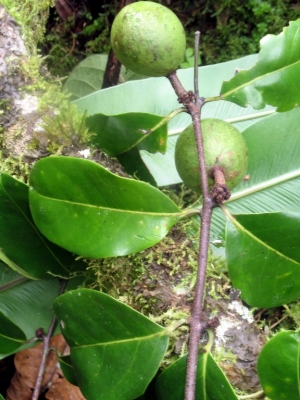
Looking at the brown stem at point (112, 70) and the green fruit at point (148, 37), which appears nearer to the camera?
the green fruit at point (148, 37)

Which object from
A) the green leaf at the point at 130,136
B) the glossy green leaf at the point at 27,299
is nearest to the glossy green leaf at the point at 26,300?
the glossy green leaf at the point at 27,299

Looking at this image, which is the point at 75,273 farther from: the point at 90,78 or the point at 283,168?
the point at 90,78

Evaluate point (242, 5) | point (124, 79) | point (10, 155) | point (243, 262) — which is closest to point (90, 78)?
point (124, 79)

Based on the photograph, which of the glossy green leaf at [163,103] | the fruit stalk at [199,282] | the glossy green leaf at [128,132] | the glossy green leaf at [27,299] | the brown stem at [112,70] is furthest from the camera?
the brown stem at [112,70]

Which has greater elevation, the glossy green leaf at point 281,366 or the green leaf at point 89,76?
the green leaf at point 89,76

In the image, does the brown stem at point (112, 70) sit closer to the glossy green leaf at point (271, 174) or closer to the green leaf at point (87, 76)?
the green leaf at point (87, 76)

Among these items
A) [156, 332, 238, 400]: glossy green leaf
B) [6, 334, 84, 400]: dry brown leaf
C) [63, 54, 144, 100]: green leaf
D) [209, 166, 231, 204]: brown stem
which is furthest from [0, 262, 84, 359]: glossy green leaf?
[63, 54, 144, 100]: green leaf

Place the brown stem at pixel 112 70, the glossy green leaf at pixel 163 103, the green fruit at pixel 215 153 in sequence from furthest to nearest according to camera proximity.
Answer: the brown stem at pixel 112 70 → the glossy green leaf at pixel 163 103 → the green fruit at pixel 215 153

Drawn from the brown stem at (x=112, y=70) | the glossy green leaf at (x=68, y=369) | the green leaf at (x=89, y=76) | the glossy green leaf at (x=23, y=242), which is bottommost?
the glossy green leaf at (x=68, y=369)
